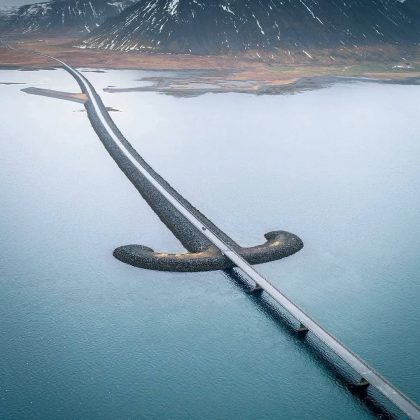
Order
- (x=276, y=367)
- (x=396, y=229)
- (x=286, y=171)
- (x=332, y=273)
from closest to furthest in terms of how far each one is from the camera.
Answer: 1. (x=276, y=367)
2. (x=332, y=273)
3. (x=396, y=229)
4. (x=286, y=171)

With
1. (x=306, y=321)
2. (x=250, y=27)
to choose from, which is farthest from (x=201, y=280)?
(x=250, y=27)

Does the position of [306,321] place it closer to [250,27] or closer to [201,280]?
[201,280]

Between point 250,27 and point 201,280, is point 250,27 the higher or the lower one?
the higher one

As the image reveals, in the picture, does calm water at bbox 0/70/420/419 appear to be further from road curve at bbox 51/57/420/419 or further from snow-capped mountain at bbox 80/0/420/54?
snow-capped mountain at bbox 80/0/420/54

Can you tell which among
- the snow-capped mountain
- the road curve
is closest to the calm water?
the road curve

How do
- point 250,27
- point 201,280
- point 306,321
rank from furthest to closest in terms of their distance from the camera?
point 250,27 < point 201,280 < point 306,321

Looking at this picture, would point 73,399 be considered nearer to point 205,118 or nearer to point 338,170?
point 338,170

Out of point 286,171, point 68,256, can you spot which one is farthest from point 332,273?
point 286,171
